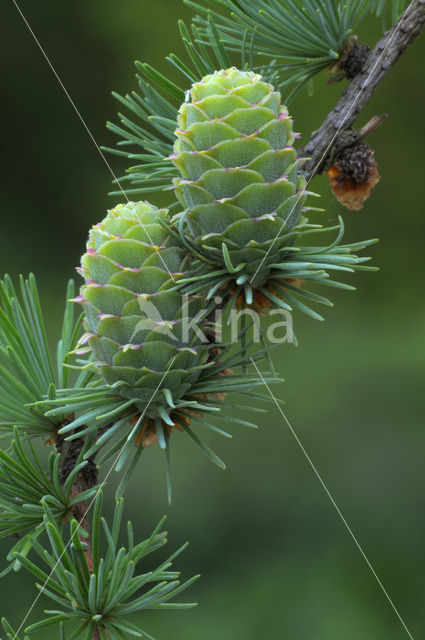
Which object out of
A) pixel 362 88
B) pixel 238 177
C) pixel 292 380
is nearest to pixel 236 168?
pixel 238 177

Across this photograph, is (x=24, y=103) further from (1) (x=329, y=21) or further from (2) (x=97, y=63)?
(1) (x=329, y=21)

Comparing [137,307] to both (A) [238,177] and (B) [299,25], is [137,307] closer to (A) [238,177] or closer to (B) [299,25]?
(A) [238,177]

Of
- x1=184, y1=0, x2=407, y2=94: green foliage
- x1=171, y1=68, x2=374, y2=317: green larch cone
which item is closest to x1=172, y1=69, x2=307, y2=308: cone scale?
x1=171, y1=68, x2=374, y2=317: green larch cone

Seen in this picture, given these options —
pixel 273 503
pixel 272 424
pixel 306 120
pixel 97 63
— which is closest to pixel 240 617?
pixel 273 503

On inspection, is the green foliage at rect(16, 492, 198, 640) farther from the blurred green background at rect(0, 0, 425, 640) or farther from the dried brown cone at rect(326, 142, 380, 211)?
the blurred green background at rect(0, 0, 425, 640)

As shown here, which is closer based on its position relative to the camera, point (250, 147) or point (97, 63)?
point (250, 147)

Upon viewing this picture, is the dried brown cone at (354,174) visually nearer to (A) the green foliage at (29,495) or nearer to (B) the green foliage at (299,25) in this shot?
(B) the green foliage at (299,25)
